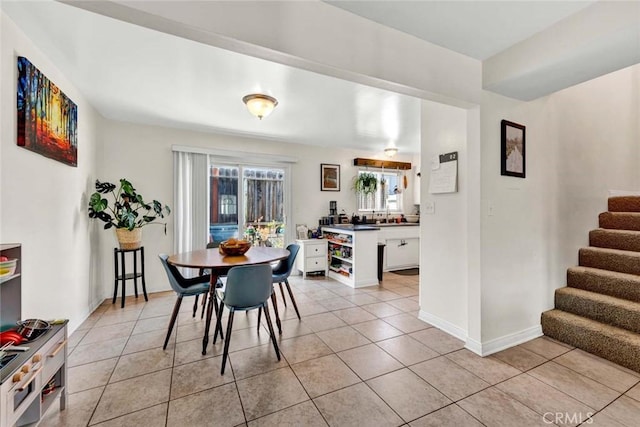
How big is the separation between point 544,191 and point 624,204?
1.55m

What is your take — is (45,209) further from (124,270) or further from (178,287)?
(124,270)

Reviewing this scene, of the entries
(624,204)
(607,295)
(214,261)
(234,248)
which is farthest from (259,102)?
(624,204)

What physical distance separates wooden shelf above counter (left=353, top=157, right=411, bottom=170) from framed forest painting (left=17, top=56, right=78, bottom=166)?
431cm

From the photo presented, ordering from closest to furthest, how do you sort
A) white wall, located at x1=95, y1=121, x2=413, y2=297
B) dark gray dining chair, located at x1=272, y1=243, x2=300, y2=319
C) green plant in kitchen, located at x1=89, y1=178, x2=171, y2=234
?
1. dark gray dining chair, located at x1=272, y1=243, x2=300, y2=319
2. green plant in kitchen, located at x1=89, y1=178, x2=171, y2=234
3. white wall, located at x1=95, y1=121, x2=413, y2=297

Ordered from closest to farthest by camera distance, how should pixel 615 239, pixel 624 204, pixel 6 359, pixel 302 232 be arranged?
pixel 6 359 → pixel 615 239 → pixel 624 204 → pixel 302 232

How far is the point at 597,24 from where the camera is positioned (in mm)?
1614

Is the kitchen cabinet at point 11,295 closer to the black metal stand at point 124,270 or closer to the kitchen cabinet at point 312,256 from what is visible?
the black metal stand at point 124,270

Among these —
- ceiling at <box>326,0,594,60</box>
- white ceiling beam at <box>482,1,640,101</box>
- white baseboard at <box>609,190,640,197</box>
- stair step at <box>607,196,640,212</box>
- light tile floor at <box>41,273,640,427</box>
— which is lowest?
light tile floor at <box>41,273,640,427</box>

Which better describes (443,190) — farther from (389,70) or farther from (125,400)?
(125,400)

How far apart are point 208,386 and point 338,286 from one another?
258 centimetres

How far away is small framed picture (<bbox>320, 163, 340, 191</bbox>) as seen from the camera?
5.26 meters

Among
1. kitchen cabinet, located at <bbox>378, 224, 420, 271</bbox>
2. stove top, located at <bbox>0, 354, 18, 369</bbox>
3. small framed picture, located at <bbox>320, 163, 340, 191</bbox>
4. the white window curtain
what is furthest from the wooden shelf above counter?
stove top, located at <bbox>0, 354, 18, 369</bbox>

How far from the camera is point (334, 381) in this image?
6.29 ft

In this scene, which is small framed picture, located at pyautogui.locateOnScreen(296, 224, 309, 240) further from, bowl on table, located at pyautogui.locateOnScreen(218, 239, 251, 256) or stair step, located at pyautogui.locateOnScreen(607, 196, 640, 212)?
stair step, located at pyautogui.locateOnScreen(607, 196, 640, 212)
